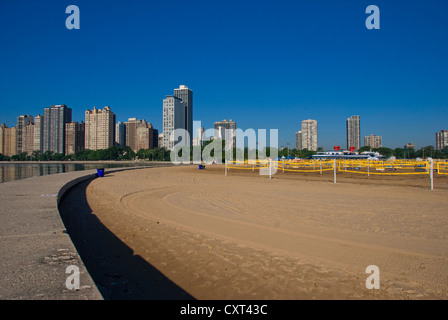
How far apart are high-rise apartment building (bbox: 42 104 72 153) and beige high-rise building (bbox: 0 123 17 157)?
21.9 metres

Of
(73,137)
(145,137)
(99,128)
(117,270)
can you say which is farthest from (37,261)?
(73,137)

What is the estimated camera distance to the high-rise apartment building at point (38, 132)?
17309 cm

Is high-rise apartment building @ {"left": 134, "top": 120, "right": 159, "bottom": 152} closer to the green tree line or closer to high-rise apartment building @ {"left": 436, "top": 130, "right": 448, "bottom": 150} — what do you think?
the green tree line

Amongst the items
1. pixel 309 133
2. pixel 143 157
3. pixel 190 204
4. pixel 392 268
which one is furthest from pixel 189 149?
pixel 309 133

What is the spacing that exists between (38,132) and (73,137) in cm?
2439

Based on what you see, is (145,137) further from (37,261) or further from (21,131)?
(37,261)

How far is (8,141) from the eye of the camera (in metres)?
180

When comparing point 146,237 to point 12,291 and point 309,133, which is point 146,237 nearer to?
point 12,291

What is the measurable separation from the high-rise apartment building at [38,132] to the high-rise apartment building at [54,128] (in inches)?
70.5

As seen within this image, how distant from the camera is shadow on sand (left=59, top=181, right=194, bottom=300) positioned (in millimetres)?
3527

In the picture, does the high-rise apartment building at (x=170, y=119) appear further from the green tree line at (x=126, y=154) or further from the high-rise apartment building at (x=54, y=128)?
the high-rise apartment building at (x=54, y=128)

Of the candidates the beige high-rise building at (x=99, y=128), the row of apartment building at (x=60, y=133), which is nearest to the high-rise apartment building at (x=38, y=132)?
the row of apartment building at (x=60, y=133)

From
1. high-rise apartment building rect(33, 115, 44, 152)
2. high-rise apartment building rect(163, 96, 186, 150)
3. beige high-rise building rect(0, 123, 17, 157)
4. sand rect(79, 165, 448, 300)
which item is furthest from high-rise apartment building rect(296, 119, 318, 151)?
sand rect(79, 165, 448, 300)

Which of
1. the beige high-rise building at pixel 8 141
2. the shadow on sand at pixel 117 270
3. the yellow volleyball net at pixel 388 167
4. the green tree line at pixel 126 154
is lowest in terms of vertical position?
the shadow on sand at pixel 117 270
